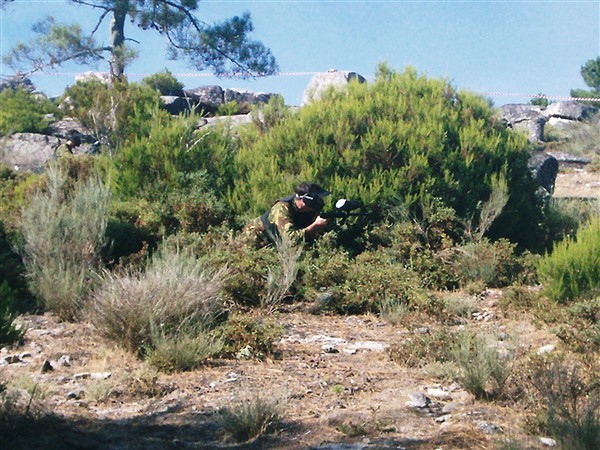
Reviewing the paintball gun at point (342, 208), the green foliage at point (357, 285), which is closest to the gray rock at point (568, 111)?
the paintball gun at point (342, 208)

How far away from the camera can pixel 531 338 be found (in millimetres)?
8164

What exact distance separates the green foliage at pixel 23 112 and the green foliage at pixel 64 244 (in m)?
11.0

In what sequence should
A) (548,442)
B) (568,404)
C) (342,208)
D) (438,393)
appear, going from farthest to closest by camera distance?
(342,208) → (438,393) → (568,404) → (548,442)

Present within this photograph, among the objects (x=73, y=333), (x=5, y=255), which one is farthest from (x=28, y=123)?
(x=73, y=333)

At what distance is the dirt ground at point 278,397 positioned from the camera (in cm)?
551

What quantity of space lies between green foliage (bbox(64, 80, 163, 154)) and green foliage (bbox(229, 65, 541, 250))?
250cm

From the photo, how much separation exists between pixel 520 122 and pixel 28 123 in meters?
17.1

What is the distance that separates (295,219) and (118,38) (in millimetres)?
16606

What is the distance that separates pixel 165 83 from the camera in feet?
90.7

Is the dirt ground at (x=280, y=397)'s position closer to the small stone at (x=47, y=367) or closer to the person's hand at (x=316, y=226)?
the small stone at (x=47, y=367)

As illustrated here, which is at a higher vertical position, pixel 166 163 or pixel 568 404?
pixel 166 163

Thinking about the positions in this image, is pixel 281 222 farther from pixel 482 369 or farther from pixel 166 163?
pixel 482 369

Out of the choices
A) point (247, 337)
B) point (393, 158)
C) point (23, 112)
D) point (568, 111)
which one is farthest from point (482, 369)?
point (568, 111)

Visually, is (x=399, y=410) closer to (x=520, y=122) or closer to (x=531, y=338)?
(x=531, y=338)
